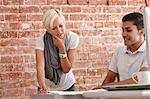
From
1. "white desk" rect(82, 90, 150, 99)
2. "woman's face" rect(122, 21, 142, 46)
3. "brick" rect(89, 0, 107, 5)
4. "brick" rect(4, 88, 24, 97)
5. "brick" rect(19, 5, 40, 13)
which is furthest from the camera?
"brick" rect(89, 0, 107, 5)

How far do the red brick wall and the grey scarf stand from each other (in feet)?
2.45

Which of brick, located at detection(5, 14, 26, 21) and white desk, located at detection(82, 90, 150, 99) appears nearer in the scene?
white desk, located at detection(82, 90, 150, 99)

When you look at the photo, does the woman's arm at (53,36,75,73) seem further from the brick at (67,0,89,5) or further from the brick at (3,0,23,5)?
the brick at (67,0,89,5)

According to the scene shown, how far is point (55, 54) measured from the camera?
2740 mm

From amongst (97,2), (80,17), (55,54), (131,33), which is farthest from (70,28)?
(131,33)

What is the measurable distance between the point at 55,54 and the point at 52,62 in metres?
0.06

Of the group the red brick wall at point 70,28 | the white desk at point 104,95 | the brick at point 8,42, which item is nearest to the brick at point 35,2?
the red brick wall at point 70,28

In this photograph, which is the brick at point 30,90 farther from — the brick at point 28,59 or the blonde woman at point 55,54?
the blonde woman at point 55,54

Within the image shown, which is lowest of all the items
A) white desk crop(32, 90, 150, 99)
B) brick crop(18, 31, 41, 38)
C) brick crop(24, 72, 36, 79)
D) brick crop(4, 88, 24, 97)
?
brick crop(4, 88, 24, 97)

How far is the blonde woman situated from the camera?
265cm

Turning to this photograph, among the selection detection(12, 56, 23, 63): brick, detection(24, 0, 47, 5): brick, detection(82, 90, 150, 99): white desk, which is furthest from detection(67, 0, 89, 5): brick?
detection(82, 90, 150, 99): white desk

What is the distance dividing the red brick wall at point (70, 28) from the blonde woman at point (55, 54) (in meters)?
0.73

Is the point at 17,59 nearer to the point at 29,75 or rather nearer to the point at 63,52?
the point at 29,75

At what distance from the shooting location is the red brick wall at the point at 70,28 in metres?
3.41
